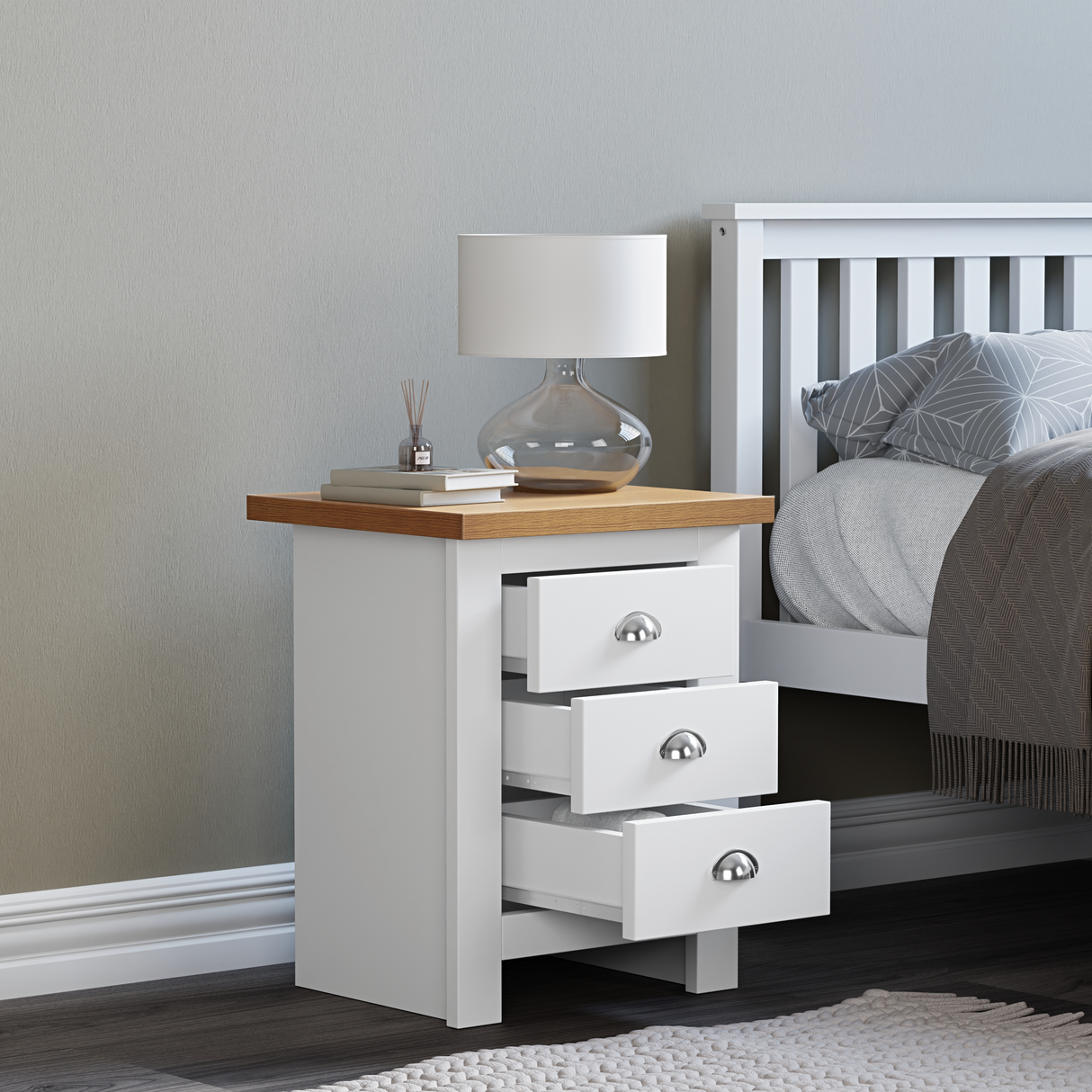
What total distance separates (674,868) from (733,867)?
0.08 meters

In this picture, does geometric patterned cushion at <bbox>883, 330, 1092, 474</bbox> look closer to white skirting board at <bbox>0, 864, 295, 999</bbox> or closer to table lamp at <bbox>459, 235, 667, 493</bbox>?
table lamp at <bbox>459, 235, 667, 493</bbox>

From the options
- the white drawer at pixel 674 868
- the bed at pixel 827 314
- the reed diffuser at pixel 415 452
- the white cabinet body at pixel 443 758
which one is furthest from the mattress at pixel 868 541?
the reed diffuser at pixel 415 452

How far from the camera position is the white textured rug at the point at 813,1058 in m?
1.93

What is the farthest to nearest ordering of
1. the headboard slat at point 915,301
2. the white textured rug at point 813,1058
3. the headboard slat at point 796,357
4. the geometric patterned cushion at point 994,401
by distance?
the headboard slat at point 915,301 → the headboard slat at point 796,357 → the geometric patterned cushion at point 994,401 → the white textured rug at point 813,1058

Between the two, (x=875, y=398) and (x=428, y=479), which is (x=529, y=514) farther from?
(x=875, y=398)

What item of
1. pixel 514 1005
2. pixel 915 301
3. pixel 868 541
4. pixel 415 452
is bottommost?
pixel 514 1005

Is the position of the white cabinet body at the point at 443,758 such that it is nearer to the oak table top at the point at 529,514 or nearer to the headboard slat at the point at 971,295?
the oak table top at the point at 529,514

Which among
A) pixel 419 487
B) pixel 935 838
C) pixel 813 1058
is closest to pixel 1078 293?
pixel 935 838

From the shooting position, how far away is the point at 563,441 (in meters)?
2.33

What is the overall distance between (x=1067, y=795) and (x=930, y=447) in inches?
22.3

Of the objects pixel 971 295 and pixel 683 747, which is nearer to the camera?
pixel 683 747

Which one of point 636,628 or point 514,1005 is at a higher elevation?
point 636,628

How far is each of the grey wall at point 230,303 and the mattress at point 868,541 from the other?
220mm

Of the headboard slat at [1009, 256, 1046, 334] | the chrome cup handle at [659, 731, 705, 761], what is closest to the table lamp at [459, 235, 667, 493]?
the chrome cup handle at [659, 731, 705, 761]
